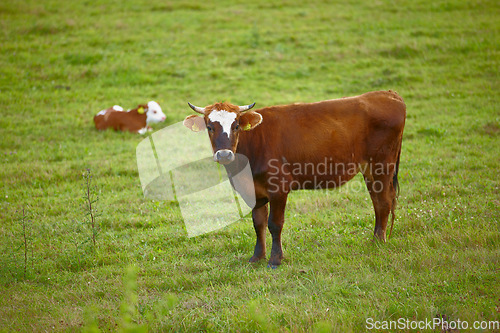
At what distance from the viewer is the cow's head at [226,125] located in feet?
18.2

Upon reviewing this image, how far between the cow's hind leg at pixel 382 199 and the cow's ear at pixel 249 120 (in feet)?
6.38

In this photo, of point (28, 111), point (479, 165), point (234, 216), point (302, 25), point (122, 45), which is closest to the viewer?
point (234, 216)

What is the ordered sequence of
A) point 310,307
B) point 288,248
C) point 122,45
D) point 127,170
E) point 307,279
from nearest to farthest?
1. point 310,307
2. point 307,279
3. point 288,248
4. point 127,170
5. point 122,45

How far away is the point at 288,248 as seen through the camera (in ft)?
21.0

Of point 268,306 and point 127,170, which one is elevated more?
point 268,306

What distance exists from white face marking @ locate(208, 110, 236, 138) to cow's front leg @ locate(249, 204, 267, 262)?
1274mm

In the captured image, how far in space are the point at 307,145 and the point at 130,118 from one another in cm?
792

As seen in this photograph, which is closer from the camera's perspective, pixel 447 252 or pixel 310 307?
pixel 310 307

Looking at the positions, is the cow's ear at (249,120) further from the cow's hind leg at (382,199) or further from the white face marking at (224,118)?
the cow's hind leg at (382,199)

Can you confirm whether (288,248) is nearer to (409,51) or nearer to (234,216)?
(234,216)

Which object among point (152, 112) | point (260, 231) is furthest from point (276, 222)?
point (152, 112)

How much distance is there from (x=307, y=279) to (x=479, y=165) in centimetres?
544

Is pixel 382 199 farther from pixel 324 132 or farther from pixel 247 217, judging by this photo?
pixel 247 217

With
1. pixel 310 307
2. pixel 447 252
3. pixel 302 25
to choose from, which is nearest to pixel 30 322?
pixel 310 307
